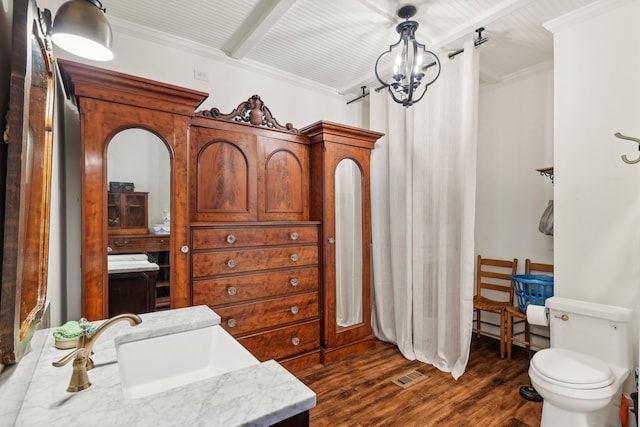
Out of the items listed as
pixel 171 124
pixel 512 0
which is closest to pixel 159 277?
pixel 171 124

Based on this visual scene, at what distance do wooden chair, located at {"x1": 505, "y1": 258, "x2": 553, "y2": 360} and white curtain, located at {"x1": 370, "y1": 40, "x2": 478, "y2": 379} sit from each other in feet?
1.67

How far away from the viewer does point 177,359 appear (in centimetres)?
129

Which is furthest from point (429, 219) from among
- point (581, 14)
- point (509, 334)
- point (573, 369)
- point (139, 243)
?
point (139, 243)

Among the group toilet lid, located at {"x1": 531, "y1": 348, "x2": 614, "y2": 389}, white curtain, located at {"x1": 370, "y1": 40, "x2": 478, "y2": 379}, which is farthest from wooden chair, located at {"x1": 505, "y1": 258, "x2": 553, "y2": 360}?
toilet lid, located at {"x1": 531, "y1": 348, "x2": 614, "y2": 389}

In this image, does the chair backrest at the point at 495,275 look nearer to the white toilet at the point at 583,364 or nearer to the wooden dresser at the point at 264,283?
the white toilet at the point at 583,364

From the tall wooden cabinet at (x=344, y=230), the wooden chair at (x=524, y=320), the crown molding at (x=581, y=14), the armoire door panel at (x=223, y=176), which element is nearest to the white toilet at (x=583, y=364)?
the wooden chair at (x=524, y=320)

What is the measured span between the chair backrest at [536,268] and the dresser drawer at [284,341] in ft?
6.55

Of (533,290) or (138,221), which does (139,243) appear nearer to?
(138,221)

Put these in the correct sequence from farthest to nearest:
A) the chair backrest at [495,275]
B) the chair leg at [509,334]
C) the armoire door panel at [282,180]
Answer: the chair backrest at [495,275] < the chair leg at [509,334] < the armoire door panel at [282,180]

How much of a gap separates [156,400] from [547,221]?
3.05 meters

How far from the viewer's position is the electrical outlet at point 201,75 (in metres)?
2.69

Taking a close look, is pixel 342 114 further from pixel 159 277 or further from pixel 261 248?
pixel 159 277

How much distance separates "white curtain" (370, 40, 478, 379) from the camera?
8.42ft

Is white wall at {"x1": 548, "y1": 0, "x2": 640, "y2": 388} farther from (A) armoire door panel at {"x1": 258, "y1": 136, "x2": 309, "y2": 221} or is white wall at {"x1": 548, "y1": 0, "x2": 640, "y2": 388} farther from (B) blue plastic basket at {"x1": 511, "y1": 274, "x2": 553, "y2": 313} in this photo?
(A) armoire door panel at {"x1": 258, "y1": 136, "x2": 309, "y2": 221}
